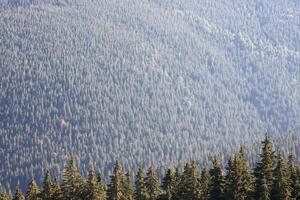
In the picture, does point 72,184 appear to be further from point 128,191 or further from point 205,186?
point 205,186

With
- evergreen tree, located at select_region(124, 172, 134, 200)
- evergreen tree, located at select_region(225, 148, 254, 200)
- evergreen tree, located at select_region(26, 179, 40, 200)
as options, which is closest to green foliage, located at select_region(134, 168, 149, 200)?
evergreen tree, located at select_region(124, 172, 134, 200)

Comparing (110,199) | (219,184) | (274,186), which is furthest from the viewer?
(110,199)

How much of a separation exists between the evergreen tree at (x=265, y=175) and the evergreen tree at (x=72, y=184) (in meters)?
27.0

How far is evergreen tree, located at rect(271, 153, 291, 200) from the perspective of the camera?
292 ft

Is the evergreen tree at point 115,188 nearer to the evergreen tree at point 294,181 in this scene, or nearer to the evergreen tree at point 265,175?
the evergreen tree at point 265,175

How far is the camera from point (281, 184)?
89.4 meters

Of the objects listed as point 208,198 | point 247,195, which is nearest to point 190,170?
point 208,198

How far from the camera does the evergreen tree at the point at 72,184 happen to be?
102 meters

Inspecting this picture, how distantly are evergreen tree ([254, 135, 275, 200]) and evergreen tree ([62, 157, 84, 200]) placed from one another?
2696 centimetres

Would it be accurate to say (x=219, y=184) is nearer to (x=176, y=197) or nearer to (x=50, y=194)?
(x=176, y=197)

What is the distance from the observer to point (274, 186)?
9056 cm

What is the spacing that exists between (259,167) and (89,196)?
25056 mm

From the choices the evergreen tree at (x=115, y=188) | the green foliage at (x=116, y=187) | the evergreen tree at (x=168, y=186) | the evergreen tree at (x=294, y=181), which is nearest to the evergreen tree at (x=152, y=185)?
the evergreen tree at (x=168, y=186)

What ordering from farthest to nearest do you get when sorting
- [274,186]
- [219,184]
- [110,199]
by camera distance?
[110,199]
[219,184]
[274,186]
